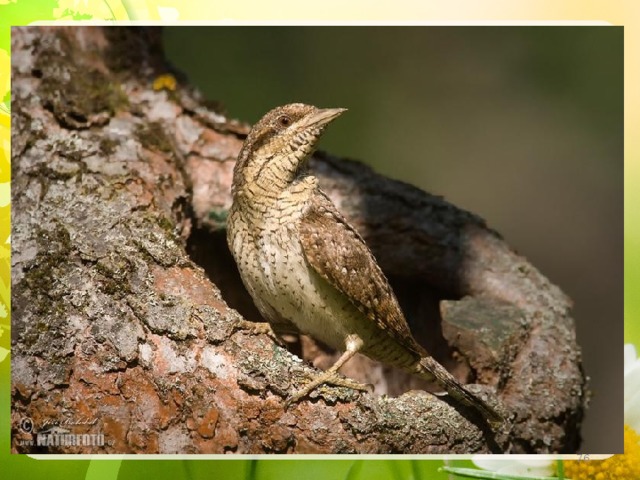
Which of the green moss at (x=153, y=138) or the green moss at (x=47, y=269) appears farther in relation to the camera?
the green moss at (x=153, y=138)

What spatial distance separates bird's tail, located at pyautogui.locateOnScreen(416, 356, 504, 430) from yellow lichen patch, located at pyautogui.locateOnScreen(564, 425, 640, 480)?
33 cm

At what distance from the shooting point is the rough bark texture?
89.7 inches

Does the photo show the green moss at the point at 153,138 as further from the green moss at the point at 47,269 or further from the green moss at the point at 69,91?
the green moss at the point at 47,269

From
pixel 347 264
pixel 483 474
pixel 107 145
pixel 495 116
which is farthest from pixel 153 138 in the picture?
pixel 483 474

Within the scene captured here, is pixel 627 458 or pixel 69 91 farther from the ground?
pixel 69 91

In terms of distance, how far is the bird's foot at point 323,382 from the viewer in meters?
2.26

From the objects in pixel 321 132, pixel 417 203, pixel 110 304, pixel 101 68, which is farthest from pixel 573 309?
pixel 101 68

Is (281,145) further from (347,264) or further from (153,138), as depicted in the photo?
(153,138)

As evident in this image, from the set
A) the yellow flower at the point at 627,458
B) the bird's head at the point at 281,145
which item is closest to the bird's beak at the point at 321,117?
the bird's head at the point at 281,145

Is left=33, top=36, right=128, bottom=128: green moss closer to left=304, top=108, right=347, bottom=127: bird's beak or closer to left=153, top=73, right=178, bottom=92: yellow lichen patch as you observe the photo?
left=153, top=73, right=178, bottom=92: yellow lichen patch

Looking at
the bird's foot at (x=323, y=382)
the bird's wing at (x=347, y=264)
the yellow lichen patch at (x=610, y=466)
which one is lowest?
the yellow lichen patch at (x=610, y=466)

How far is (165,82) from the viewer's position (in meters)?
2.85

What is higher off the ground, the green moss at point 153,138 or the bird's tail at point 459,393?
the green moss at point 153,138

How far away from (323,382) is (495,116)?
50.2 inches
